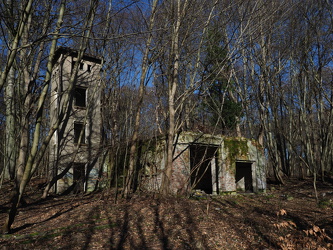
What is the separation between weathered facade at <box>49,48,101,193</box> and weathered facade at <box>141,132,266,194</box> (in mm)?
3977

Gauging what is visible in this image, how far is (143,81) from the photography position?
12.4 metres

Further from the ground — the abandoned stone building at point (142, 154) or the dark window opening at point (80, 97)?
the dark window opening at point (80, 97)

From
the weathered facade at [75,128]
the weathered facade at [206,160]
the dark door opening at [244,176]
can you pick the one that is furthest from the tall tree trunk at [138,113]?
the dark door opening at [244,176]

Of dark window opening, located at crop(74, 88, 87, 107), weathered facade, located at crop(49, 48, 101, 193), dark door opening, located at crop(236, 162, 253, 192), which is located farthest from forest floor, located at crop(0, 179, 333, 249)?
dark window opening, located at crop(74, 88, 87, 107)

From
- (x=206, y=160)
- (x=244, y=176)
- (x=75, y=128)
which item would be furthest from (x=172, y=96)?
(x=244, y=176)

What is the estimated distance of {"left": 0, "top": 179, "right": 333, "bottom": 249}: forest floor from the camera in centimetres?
680

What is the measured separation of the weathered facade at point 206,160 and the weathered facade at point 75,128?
3977mm

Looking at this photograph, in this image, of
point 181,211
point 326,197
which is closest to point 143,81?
point 181,211

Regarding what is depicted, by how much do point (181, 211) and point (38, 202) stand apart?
6.62 m

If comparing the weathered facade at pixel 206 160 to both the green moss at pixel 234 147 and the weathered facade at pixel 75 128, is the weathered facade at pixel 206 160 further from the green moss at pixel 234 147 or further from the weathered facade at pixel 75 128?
the weathered facade at pixel 75 128

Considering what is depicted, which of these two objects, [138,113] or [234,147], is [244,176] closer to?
[234,147]

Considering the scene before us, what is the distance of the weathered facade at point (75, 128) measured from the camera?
15555mm

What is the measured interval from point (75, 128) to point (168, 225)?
10.7 meters

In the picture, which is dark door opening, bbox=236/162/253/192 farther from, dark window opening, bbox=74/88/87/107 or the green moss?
dark window opening, bbox=74/88/87/107
